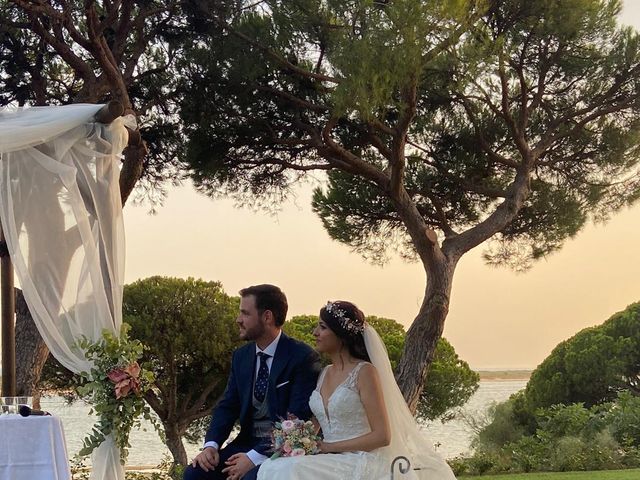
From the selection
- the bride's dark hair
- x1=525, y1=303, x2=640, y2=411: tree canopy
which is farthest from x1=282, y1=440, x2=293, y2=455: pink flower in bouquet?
x1=525, y1=303, x2=640, y2=411: tree canopy

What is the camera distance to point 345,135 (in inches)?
378

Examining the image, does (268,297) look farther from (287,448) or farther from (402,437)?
(402,437)

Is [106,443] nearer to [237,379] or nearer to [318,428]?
[237,379]

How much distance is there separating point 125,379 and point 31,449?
0.55 meters

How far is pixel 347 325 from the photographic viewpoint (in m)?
3.60

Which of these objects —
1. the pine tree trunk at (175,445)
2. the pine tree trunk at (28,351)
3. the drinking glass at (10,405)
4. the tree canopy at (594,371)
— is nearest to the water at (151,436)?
the tree canopy at (594,371)

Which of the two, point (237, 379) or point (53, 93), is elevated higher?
point (53, 93)

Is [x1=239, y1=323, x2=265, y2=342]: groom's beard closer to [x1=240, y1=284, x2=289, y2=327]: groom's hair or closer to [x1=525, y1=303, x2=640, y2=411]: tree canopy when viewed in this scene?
[x1=240, y1=284, x2=289, y2=327]: groom's hair

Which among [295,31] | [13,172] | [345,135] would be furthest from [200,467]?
[345,135]

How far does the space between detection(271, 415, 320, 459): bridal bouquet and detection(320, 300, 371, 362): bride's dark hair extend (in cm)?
32

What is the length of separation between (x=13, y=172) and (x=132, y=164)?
141 inches

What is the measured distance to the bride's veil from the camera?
3.56m

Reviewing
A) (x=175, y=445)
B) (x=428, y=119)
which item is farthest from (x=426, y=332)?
(x=175, y=445)

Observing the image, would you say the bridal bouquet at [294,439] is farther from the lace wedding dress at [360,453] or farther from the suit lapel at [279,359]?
the suit lapel at [279,359]
